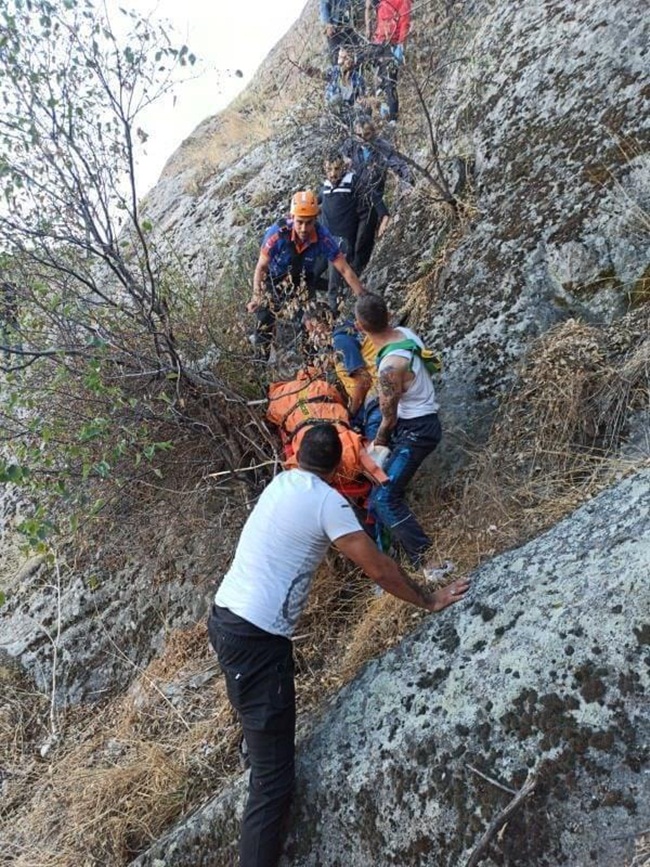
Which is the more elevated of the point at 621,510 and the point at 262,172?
the point at 262,172

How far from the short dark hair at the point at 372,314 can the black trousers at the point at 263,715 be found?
6.78 feet

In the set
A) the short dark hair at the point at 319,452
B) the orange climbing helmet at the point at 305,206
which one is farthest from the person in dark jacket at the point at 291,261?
the short dark hair at the point at 319,452

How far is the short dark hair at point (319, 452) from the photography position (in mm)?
3334

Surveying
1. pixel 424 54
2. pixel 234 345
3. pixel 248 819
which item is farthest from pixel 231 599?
pixel 424 54

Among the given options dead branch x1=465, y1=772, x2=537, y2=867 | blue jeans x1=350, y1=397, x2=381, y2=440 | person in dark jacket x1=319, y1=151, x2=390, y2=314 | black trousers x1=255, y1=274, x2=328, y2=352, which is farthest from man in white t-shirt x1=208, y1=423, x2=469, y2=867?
person in dark jacket x1=319, y1=151, x2=390, y2=314

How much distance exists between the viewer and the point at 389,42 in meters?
7.31

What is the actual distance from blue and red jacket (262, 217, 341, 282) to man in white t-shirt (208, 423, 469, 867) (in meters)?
2.80

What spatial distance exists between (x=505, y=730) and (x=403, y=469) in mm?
2028

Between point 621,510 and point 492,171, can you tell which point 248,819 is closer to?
point 621,510

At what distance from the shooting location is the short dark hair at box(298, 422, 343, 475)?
3.33m

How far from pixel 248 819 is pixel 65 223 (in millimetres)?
3529

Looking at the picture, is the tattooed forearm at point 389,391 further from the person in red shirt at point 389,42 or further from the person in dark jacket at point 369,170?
the person in red shirt at point 389,42

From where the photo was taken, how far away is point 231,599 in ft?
10.7

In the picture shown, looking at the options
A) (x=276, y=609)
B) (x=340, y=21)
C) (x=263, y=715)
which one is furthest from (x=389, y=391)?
(x=340, y=21)
